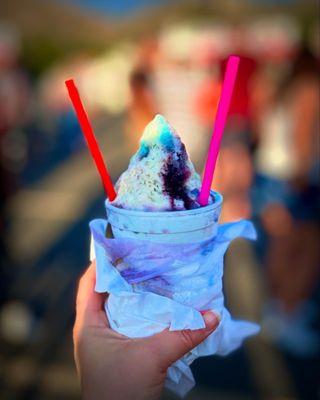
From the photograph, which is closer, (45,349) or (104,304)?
(104,304)

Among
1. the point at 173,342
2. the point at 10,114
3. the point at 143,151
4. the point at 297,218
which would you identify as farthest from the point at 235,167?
the point at 10,114

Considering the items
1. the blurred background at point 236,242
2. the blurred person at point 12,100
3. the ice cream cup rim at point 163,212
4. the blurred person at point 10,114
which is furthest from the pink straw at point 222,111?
the blurred person at point 12,100

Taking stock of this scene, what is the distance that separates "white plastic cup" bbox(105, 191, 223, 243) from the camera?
145 cm

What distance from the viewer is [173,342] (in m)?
1.41

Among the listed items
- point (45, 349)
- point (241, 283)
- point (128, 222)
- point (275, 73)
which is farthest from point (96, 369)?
point (275, 73)

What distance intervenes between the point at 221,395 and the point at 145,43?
5.26 meters

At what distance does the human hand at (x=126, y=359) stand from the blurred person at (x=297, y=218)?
2840 millimetres

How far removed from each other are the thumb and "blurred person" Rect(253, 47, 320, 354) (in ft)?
9.26

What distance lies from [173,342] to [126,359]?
12 cm

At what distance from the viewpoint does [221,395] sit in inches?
138

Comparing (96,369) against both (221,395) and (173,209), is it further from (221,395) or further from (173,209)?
(221,395)

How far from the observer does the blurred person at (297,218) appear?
4234 mm

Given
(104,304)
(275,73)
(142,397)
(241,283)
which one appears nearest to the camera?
(142,397)

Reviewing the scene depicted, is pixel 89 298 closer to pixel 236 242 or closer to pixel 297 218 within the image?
pixel 297 218
